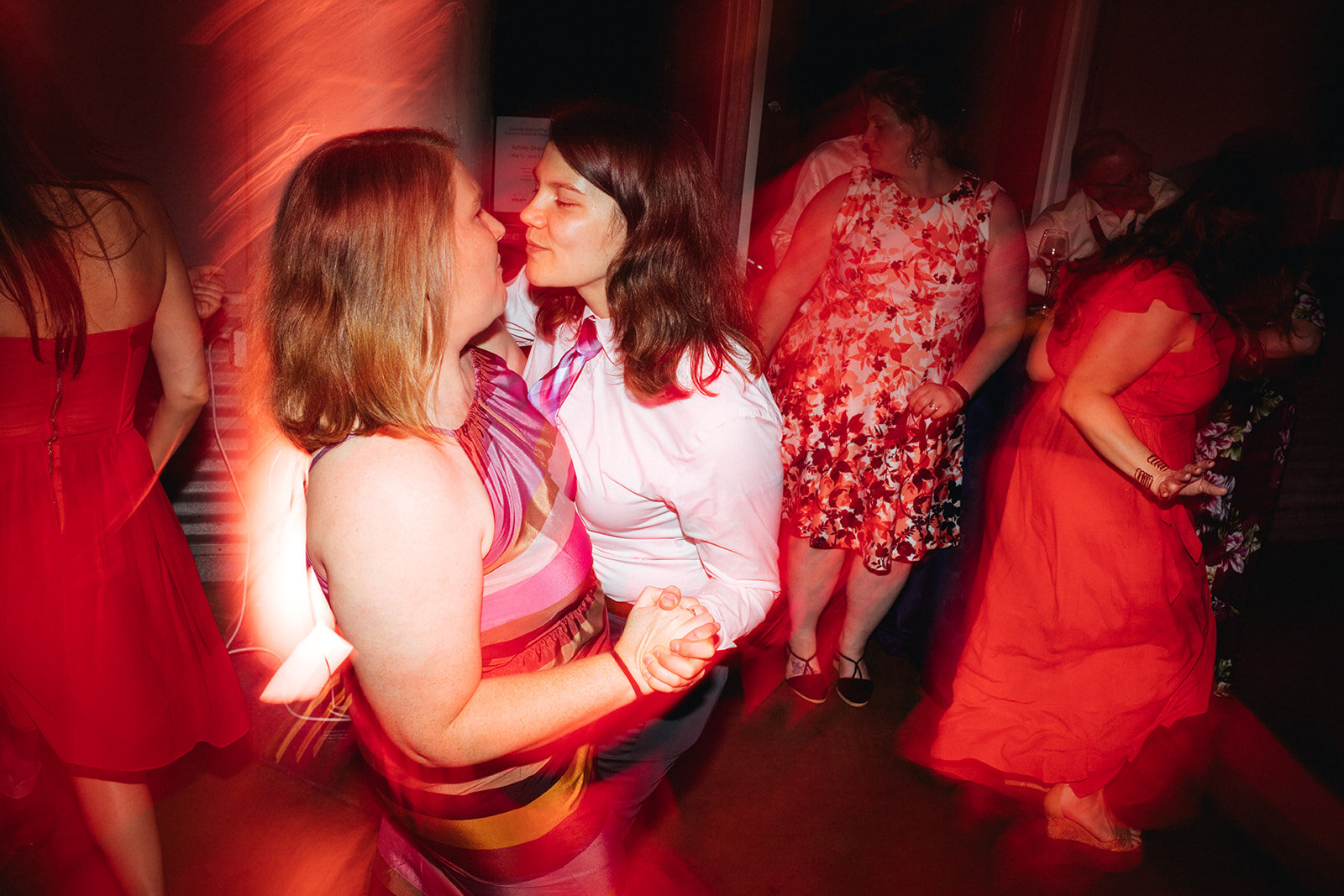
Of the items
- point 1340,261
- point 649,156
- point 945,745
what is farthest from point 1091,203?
point 649,156

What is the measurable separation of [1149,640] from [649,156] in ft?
5.65

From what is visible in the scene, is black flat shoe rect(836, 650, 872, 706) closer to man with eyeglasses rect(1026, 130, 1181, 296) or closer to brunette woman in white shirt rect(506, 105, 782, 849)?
brunette woman in white shirt rect(506, 105, 782, 849)

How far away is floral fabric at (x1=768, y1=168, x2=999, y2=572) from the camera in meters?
2.47

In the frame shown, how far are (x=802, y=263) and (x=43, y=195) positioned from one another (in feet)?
6.36

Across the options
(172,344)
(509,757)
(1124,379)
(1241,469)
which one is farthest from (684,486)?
(1241,469)

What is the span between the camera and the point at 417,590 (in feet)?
2.86

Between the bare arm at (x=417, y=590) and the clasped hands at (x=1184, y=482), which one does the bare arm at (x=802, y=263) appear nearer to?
the clasped hands at (x=1184, y=482)

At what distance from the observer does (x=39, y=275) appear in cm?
139

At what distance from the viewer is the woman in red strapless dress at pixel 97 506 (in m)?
1.42

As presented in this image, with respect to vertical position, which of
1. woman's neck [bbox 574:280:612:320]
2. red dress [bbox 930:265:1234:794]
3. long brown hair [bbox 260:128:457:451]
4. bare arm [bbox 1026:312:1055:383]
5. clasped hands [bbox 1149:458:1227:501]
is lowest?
red dress [bbox 930:265:1234:794]

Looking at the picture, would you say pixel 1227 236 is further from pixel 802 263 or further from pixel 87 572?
pixel 87 572

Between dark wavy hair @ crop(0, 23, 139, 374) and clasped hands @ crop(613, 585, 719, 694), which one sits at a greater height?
dark wavy hair @ crop(0, 23, 139, 374)

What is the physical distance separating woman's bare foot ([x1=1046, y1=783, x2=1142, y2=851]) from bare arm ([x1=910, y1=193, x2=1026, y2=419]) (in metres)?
1.13

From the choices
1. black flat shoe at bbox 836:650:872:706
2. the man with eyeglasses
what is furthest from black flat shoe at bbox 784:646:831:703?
the man with eyeglasses
